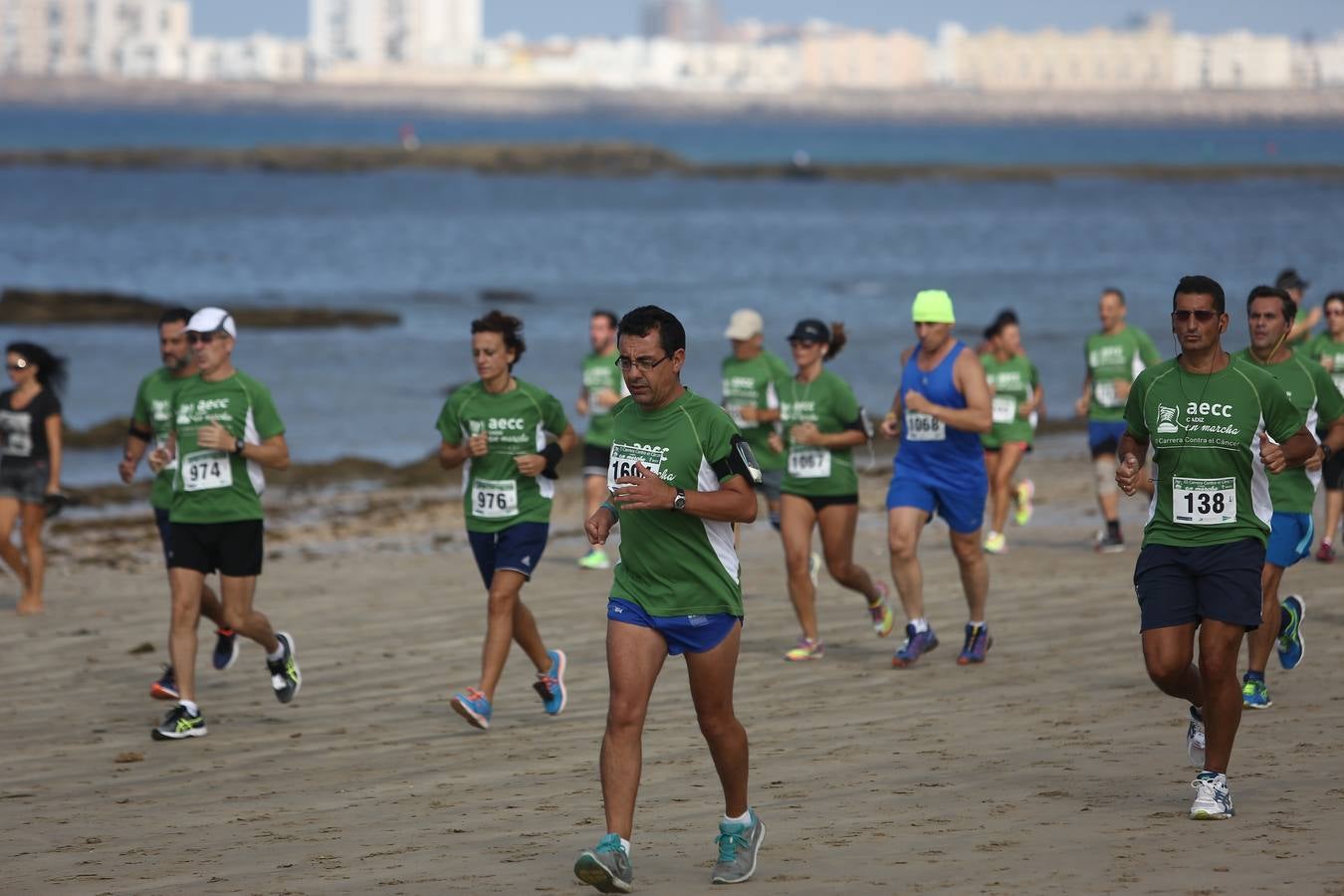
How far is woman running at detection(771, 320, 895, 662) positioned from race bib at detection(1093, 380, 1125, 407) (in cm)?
457

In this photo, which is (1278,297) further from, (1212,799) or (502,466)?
(502,466)

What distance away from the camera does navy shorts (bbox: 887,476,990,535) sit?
33.8 feet

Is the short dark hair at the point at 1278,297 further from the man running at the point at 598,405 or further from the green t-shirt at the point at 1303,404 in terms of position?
the man running at the point at 598,405

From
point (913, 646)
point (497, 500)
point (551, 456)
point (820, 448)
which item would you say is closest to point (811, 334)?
point (820, 448)

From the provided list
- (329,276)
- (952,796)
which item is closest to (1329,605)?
(952,796)

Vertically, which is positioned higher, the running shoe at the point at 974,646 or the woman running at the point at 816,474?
the woman running at the point at 816,474

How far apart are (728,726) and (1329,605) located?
22.1 ft

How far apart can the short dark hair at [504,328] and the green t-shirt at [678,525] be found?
286cm

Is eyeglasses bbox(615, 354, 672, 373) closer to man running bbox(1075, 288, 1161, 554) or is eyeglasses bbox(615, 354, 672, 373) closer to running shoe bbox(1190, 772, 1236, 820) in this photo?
running shoe bbox(1190, 772, 1236, 820)

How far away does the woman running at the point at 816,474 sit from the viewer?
1080 cm

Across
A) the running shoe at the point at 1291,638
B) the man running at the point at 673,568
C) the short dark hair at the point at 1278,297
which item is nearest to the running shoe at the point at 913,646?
the running shoe at the point at 1291,638

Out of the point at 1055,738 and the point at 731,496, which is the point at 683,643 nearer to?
the point at 731,496

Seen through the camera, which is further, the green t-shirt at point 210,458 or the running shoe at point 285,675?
the running shoe at point 285,675

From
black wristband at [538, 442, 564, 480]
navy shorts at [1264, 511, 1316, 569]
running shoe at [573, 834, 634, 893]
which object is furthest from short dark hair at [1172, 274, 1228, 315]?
black wristband at [538, 442, 564, 480]
